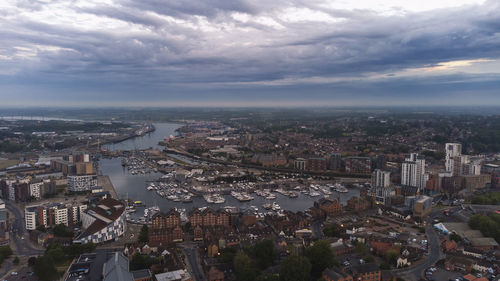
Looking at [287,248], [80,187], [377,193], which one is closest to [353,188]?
[377,193]

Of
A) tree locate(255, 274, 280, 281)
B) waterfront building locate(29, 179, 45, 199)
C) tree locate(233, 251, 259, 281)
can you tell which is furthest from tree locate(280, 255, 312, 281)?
waterfront building locate(29, 179, 45, 199)

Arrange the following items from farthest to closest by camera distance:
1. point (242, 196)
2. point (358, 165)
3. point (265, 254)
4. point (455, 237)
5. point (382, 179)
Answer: point (358, 165) < point (382, 179) < point (242, 196) < point (455, 237) < point (265, 254)

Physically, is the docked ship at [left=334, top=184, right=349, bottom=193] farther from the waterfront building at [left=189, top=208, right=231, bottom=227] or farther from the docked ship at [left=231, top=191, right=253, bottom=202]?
the waterfront building at [left=189, top=208, right=231, bottom=227]

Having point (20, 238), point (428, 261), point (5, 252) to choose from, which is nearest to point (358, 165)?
point (428, 261)

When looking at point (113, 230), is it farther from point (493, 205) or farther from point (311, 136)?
point (311, 136)

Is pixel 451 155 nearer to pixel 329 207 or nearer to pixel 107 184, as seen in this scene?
pixel 329 207

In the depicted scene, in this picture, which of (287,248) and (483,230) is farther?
(483,230)

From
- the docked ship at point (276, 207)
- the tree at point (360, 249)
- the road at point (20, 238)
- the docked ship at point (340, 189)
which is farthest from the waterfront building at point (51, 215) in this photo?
the docked ship at point (340, 189)
